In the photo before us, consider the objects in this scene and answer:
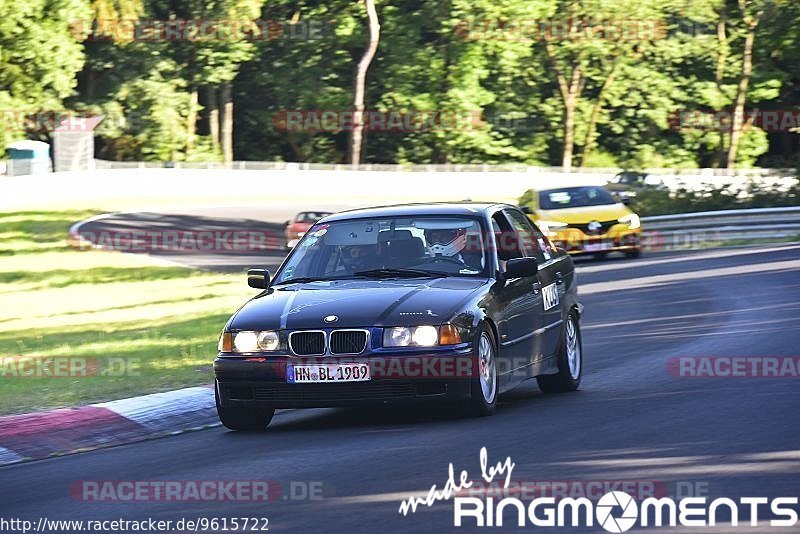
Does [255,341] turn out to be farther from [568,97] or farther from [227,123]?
[568,97]

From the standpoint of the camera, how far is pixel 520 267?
10.4m

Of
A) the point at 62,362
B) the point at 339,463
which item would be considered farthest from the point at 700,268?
the point at 339,463

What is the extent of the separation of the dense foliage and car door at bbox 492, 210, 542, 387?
59438 millimetres

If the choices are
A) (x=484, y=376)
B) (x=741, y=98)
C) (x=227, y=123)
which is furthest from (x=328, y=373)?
(x=741, y=98)

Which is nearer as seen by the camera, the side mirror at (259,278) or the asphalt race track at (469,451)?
the asphalt race track at (469,451)

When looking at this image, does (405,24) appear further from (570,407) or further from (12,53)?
(570,407)

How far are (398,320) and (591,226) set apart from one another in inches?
728

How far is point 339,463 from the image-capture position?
819cm

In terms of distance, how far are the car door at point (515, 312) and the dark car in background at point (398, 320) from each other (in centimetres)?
1

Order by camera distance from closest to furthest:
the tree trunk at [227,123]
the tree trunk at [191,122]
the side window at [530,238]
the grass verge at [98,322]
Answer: the side window at [530,238]
the grass verge at [98,322]
the tree trunk at [191,122]
the tree trunk at [227,123]

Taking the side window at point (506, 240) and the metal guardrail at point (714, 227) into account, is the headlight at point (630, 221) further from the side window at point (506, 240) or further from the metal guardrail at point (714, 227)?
the side window at point (506, 240)

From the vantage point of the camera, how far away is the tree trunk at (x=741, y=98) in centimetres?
7444

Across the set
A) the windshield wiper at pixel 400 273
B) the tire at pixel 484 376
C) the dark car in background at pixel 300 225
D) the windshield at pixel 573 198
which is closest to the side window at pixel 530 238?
the windshield wiper at pixel 400 273

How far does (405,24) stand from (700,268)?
51.5 metres
